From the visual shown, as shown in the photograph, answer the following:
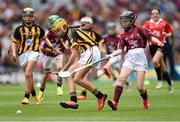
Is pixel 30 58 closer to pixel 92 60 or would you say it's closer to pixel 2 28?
pixel 92 60

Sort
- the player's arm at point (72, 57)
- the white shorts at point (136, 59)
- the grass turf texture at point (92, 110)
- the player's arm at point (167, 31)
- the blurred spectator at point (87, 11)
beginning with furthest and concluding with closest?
the blurred spectator at point (87, 11), the player's arm at point (167, 31), the white shorts at point (136, 59), the player's arm at point (72, 57), the grass turf texture at point (92, 110)

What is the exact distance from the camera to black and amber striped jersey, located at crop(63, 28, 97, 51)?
1603 cm

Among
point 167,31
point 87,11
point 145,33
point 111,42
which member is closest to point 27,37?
point 145,33

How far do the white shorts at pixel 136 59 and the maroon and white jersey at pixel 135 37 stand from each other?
11 cm

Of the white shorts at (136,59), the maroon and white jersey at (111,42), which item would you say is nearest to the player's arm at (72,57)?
the white shorts at (136,59)

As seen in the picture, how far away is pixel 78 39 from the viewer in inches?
636

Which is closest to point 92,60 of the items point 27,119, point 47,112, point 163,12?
point 47,112

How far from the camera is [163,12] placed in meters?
30.4

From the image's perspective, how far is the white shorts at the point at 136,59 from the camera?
52.3 feet

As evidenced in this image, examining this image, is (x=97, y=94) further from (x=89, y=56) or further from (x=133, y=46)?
(x=133, y=46)

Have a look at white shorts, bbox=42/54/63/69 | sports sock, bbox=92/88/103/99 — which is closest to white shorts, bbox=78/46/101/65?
sports sock, bbox=92/88/103/99

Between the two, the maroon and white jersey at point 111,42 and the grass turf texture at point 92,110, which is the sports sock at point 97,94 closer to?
the grass turf texture at point 92,110

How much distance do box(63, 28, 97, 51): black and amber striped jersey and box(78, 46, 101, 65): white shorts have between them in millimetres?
99

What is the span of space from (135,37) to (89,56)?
3.84 ft
